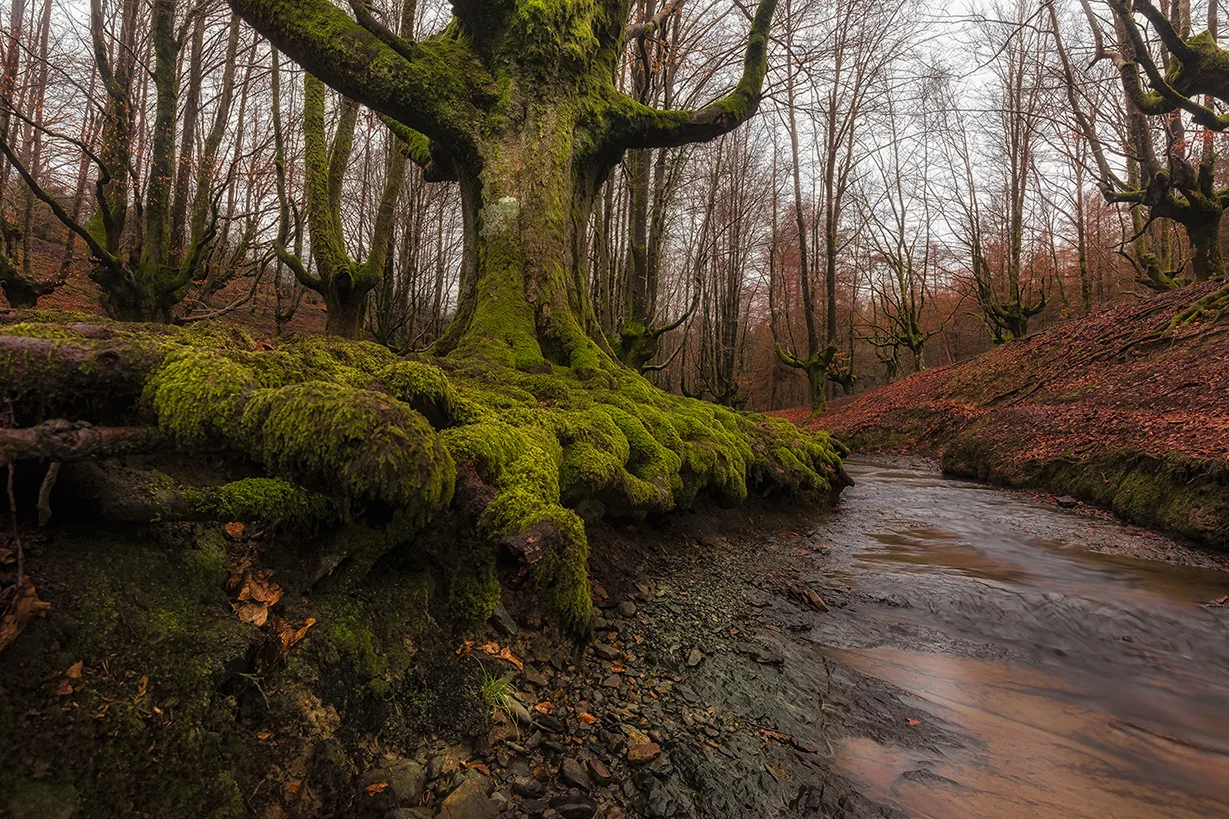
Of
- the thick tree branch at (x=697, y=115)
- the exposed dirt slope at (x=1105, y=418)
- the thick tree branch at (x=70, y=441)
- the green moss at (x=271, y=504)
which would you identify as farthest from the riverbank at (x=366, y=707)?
the exposed dirt slope at (x=1105, y=418)

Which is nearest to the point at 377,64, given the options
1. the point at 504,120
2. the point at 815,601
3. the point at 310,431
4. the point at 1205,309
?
the point at 504,120

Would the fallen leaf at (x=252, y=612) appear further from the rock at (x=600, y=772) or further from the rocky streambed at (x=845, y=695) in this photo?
the rock at (x=600, y=772)

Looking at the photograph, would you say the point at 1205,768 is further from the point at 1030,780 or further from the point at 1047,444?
the point at 1047,444

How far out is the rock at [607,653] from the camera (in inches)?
99.4

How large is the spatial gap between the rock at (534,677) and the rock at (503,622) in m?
0.16

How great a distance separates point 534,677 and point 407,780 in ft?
2.22

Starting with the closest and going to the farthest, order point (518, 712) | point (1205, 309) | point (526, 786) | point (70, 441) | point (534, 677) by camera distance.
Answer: point (70, 441) → point (526, 786) → point (518, 712) → point (534, 677) → point (1205, 309)

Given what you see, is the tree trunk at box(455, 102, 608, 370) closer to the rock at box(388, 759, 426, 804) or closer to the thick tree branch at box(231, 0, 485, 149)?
the thick tree branch at box(231, 0, 485, 149)

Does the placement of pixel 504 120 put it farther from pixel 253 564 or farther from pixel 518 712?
pixel 518 712

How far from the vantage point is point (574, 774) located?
1.82 metres

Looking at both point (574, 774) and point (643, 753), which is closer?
point (574, 774)

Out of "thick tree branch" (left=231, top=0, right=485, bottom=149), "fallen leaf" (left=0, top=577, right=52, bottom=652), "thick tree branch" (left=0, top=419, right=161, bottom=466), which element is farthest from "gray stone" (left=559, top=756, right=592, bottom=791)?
"thick tree branch" (left=231, top=0, right=485, bottom=149)

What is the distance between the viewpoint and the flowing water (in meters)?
2.03

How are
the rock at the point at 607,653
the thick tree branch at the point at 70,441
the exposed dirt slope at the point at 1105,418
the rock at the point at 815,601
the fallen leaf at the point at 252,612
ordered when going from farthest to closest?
1. the exposed dirt slope at the point at 1105,418
2. the rock at the point at 815,601
3. the rock at the point at 607,653
4. the fallen leaf at the point at 252,612
5. the thick tree branch at the point at 70,441
